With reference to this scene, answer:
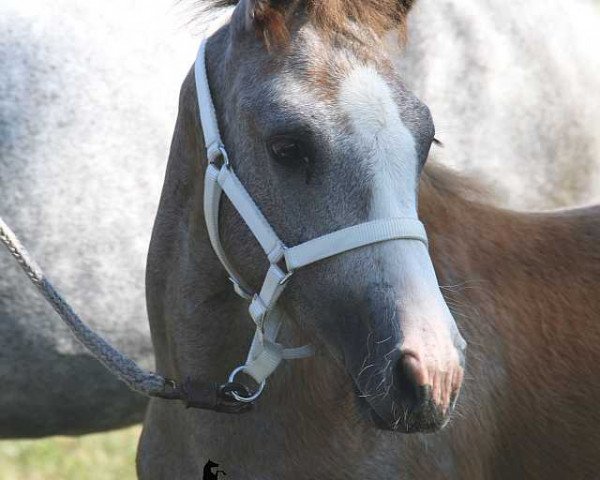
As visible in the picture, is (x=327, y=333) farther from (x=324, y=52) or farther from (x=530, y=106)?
(x=530, y=106)

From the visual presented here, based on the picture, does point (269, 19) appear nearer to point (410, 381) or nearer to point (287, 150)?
point (287, 150)

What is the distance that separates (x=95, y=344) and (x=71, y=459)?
9.28ft

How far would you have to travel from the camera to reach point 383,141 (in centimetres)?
237

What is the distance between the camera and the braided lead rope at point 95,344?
9.36 feet

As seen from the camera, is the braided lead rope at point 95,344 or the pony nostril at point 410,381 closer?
the pony nostril at point 410,381

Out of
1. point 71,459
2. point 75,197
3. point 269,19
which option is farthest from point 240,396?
point 71,459

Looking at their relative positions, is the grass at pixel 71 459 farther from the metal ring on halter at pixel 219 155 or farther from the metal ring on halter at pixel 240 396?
the metal ring on halter at pixel 219 155

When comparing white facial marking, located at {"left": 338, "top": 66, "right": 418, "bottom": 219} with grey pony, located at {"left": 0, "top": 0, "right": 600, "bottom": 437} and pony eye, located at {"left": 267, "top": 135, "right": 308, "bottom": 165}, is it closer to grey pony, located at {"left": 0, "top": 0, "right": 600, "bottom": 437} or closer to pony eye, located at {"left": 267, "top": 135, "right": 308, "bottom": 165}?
pony eye, located at {"left": 267, "top": 135, "right": 308, "bottom": 165}

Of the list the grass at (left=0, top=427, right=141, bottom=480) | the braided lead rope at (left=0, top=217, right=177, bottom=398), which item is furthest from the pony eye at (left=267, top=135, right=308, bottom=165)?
the grass at (left=0, top=427, right=141, bottom=480)

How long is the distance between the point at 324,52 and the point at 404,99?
0.21 metres

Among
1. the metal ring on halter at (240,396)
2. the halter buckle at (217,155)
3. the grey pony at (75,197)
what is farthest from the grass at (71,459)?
the halter buckle at (217,155)

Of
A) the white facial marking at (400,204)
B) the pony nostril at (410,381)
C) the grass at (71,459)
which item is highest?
the white facial marking at (400,204)

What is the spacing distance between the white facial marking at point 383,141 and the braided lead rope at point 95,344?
0.87 metres

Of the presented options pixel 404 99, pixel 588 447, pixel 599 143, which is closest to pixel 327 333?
pixel 404 99
